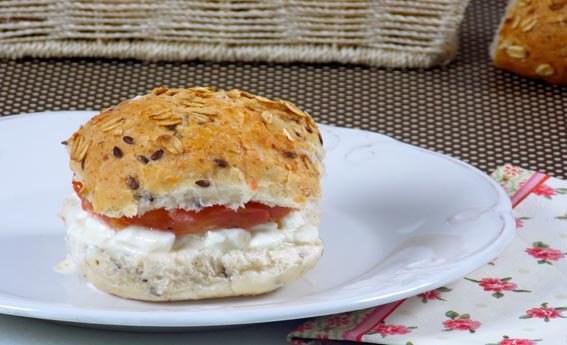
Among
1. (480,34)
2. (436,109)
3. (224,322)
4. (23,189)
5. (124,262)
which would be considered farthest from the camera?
(480,34)

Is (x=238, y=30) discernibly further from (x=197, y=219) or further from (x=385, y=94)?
(x=197, y=219)

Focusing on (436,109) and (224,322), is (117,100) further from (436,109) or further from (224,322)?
(224,322)

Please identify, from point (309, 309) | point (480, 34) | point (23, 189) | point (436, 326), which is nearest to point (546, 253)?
point (436, 326)

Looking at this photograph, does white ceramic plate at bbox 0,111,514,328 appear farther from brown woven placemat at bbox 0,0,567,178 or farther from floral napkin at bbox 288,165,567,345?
brown woven placemat at bbox 0,0,567,178

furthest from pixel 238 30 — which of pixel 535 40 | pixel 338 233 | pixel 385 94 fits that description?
pixel 338 233

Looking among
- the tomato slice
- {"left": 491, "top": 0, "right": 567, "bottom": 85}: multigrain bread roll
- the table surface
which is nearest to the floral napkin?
the tomato slice
